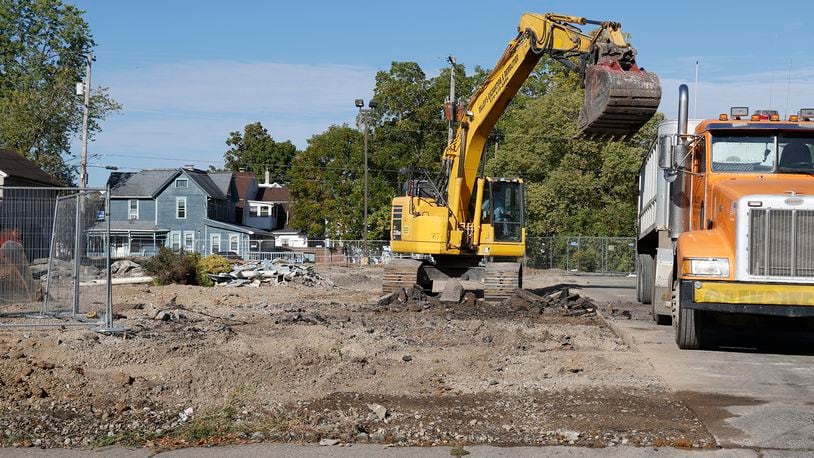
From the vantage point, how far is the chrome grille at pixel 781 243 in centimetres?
1171

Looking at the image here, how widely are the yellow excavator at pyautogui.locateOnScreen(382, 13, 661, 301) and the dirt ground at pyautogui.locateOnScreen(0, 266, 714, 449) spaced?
21.7 feet

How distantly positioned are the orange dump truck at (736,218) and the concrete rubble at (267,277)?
1526 cm

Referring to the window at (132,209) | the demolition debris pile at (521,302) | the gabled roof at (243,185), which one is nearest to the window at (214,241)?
the window at (132,209)

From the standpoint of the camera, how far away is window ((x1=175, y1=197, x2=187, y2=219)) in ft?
231

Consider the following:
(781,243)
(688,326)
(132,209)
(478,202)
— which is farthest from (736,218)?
(132,209)

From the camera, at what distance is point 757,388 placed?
10.3m

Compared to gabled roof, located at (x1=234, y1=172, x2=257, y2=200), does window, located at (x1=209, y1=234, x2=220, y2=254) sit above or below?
below

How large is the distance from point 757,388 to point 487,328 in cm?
639

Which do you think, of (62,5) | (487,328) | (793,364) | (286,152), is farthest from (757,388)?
(286,152)

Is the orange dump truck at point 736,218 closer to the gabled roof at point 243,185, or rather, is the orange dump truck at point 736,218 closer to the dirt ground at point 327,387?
the dirt ground at point 327,387

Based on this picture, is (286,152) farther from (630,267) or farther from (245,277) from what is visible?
(245,277)

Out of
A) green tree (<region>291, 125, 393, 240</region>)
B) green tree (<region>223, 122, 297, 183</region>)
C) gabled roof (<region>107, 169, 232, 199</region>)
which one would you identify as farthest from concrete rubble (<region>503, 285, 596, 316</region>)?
green tree (<region>223, 122, 297, 183</region>)

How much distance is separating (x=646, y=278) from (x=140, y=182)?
56264 mm

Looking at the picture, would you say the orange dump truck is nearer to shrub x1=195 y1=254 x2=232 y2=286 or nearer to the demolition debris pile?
the demolition debris pile
